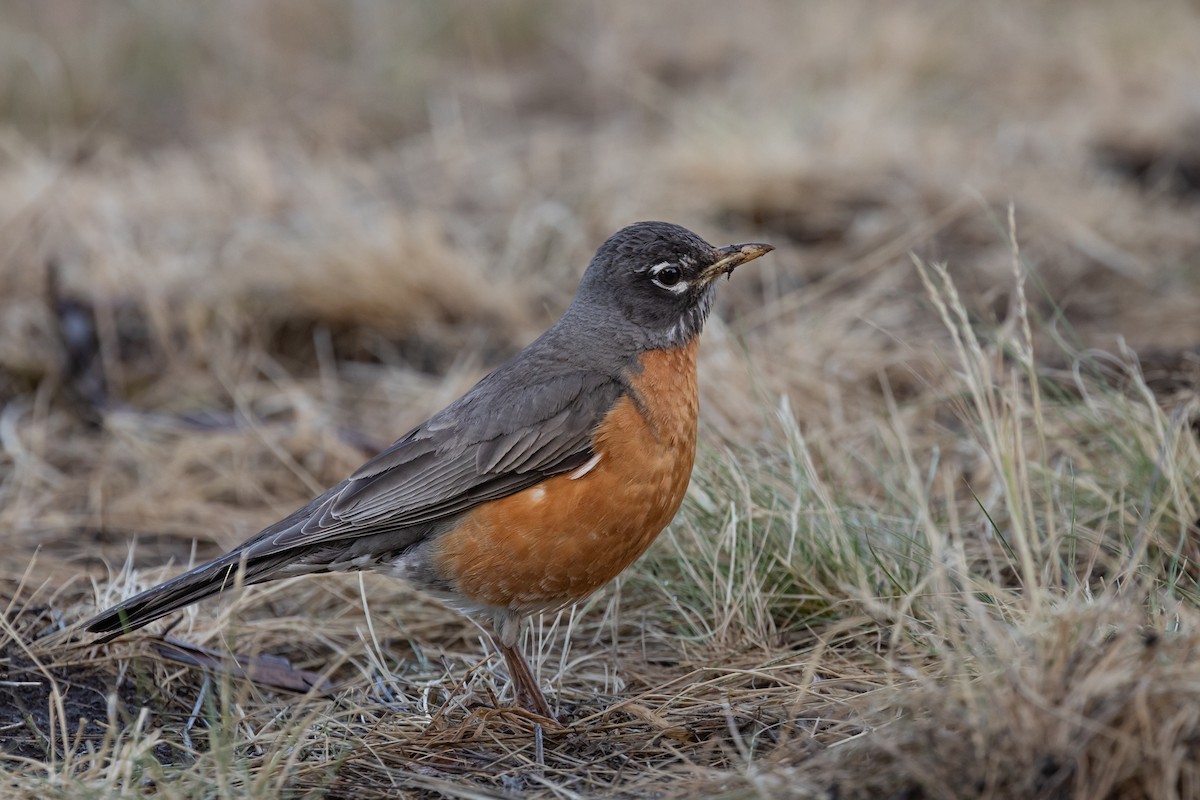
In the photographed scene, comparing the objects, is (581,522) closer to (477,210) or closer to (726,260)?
(726,260)

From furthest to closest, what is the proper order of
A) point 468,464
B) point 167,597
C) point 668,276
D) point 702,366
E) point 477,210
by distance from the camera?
point 477,210 < point 702,366 < point 668,276 < point 468,464 < point 167,597

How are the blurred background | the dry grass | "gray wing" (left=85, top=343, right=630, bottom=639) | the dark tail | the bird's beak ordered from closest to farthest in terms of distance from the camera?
the dry grass, the dark tail, "gray wing" (left=85, top=343, right=630, bottom=639), the bird's beak, the blurred background

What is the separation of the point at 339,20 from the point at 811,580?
10.8 m

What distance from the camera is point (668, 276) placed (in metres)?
4.27

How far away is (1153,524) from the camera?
10.8ft

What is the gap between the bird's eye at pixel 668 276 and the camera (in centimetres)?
426

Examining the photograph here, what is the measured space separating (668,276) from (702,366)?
1555 millimetres

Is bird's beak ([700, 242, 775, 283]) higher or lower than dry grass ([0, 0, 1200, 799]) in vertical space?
higher

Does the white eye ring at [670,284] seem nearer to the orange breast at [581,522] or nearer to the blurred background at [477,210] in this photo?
the orange breast at [581,522]

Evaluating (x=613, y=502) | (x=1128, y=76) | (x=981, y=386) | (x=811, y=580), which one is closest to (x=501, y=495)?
(x=613, y=502)

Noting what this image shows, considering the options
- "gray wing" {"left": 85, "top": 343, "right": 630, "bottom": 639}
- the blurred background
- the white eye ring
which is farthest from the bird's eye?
the blurred background

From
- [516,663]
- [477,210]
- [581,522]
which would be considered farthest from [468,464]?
[477,210]

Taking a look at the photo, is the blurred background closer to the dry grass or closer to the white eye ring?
the dry grass

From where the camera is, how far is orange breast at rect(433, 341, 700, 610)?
3.73 meters
